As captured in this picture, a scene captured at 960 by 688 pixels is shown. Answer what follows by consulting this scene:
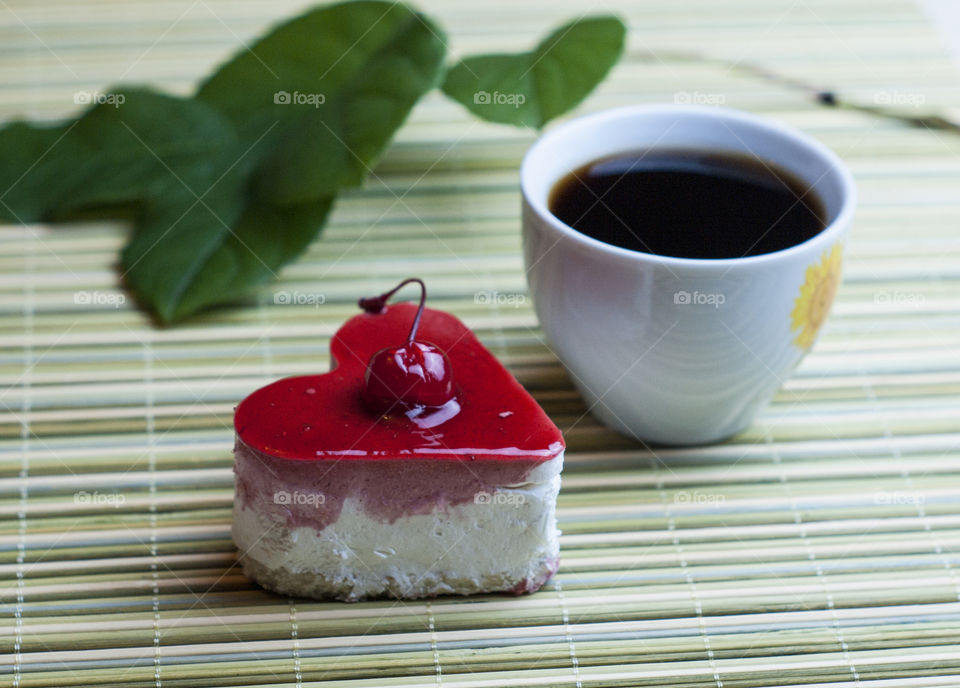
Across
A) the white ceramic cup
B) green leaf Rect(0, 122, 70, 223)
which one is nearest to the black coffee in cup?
the white ceramic cup

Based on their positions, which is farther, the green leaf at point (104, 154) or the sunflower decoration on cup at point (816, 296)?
the green leaf at point (104, 154)

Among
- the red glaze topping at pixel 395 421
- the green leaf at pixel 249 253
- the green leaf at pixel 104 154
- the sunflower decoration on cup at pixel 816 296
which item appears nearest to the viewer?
the red glaze topping at pixel 395 421

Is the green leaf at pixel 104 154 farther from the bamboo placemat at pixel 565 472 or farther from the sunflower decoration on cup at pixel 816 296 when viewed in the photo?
the sunflower decoration on cup at pixel 816 296

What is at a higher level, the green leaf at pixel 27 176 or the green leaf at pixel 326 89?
the green leaf at pixel 326 89

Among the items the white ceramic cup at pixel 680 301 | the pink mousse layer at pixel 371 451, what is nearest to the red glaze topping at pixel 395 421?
the pink mousse layer at pixel 371 451

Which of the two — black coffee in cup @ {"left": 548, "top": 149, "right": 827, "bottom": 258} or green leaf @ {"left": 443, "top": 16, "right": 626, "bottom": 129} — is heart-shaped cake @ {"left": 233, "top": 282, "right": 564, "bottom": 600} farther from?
green leaf @ {"left": 443, "top": 16, "right": 626, "bottom": 129}

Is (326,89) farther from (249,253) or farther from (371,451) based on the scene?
(371,451)

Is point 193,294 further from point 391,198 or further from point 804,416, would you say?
point 804,416
